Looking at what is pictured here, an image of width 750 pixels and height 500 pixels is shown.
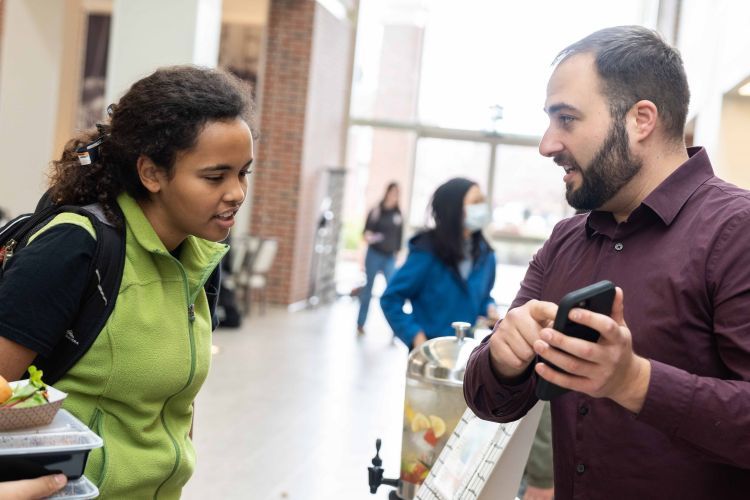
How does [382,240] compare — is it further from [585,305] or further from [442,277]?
[585,305]

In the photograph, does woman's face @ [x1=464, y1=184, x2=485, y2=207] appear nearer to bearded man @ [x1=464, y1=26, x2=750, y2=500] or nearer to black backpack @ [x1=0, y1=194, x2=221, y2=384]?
bearded man @ [x1=464, y1=26, x2=750, y2=500]

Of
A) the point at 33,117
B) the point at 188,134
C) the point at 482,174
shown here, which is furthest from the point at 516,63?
the point at 188,134

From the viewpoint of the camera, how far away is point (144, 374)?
1.93 metres

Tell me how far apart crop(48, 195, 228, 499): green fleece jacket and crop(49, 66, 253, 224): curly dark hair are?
66mm

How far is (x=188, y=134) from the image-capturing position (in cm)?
202

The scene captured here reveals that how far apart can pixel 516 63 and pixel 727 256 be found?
15.4m

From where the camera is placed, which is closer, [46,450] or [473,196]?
[46,450]

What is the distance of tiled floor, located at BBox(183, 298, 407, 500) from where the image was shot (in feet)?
17.5

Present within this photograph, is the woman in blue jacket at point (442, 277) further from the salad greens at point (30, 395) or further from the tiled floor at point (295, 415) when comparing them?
the salad greens at point (30, 395)

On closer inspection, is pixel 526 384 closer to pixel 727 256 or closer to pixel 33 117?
pixel 727 256

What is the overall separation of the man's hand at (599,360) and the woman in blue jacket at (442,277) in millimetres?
3248

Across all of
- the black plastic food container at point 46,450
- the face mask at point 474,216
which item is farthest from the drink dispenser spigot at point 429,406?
the face mask at point 474,216

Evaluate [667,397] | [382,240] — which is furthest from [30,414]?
[382,240]

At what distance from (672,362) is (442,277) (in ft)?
10.3
